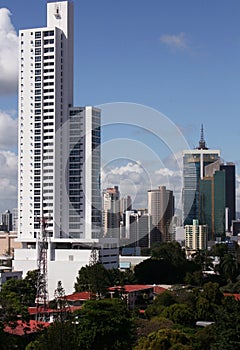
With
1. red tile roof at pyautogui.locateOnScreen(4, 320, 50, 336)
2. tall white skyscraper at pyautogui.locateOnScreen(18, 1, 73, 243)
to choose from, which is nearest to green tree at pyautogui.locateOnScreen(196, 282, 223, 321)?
red tile roof at pyautogui.locateOnScreen(4, 320, 50, 336)

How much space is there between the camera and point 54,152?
18.7 m

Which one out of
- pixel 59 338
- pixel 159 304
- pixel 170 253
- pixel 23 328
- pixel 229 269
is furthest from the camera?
pixel 170 253

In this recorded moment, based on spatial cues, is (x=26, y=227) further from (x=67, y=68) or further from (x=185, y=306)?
(x=185, y=306)

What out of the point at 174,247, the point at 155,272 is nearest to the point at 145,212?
the point at 174,247

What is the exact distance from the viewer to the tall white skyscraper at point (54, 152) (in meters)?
18.8

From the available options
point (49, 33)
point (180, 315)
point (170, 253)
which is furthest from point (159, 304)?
point (170, 253)

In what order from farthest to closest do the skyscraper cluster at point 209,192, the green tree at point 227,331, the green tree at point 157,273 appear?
the skyscraper cluster at point 209,192
the green tree at point 157,273
the green tree at point 227,331

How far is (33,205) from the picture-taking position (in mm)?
18906

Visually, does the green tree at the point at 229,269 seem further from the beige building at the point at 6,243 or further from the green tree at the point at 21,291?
the beige building at the point at 6,243

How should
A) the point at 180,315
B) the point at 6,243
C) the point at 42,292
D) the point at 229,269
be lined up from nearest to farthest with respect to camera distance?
the point at 180,315
the point at 42,292
the point at 229,269
the point at 6,243

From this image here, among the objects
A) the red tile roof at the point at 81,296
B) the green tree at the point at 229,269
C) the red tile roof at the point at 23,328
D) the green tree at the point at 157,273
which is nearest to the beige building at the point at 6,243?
the green tree at the point at 157,273

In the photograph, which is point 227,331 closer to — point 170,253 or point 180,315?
point 180,315

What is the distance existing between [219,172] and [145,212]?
74.4ft

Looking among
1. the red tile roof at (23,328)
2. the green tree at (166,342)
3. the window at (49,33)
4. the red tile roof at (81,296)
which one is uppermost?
the window at (49,33)
